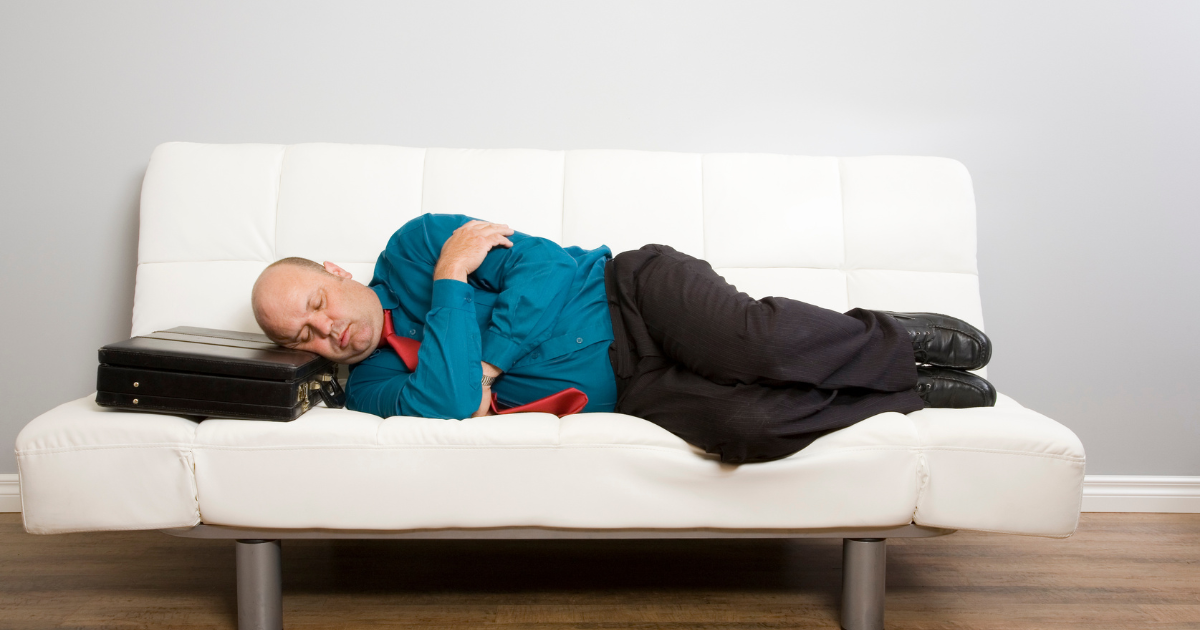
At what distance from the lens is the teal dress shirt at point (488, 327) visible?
1459 mm

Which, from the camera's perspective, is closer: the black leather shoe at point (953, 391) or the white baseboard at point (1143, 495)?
the black leather shoe at point (953, 391)

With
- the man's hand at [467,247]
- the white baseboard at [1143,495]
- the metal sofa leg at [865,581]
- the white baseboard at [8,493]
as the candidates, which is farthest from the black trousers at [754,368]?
the white baseboard at [8,493]

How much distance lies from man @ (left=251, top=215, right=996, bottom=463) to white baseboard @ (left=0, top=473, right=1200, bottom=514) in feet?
3.61

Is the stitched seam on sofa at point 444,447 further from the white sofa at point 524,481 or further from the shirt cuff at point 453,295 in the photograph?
the shirt cuff at point 453,295

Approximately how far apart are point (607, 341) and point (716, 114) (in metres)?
0.95

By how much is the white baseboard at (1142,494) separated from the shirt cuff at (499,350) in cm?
188

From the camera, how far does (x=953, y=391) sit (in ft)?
4.94

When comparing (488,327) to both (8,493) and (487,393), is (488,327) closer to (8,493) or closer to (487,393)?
(487,393)

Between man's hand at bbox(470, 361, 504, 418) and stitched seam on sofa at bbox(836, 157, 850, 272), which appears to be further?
stitched seam on sofa at bbox(836, 157, 850, 272)

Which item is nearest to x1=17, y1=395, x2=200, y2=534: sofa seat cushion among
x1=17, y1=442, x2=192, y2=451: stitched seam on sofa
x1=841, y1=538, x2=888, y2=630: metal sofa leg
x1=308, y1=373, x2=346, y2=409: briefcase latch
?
x1=17, y1=442, x2=192, y2=451: stitched seam on sofa

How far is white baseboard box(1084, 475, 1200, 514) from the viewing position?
88.5 inches

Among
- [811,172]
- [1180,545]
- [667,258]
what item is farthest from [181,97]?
[1180,545]

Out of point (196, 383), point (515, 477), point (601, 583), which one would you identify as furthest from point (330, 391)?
point (601, 583)

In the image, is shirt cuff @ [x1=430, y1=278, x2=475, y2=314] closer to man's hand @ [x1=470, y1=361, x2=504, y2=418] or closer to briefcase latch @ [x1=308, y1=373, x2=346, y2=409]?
man's hand @ [x1=470, y1=361, x2=504, y2=418]
